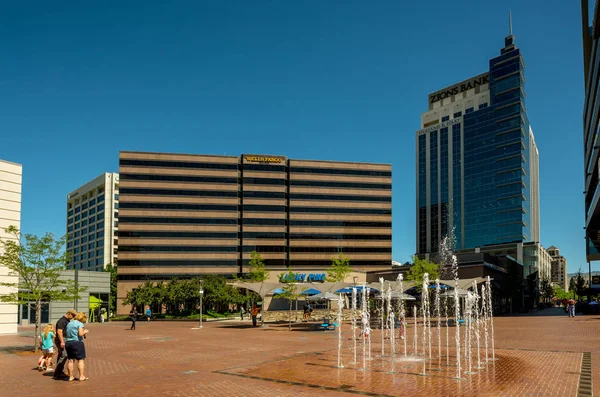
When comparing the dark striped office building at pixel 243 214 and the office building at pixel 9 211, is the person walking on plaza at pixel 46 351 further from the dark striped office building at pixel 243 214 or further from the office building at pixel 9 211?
the dark striped office building at pixel 243 214

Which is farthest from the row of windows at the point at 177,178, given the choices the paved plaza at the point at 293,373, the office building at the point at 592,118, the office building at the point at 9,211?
the paved plaza at the point at 293,373

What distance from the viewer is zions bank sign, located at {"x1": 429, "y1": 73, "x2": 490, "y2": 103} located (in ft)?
460

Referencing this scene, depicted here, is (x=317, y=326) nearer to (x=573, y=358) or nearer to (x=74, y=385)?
(x=573, y=358)

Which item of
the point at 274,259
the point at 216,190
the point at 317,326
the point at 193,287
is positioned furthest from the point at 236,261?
the point at 317,326

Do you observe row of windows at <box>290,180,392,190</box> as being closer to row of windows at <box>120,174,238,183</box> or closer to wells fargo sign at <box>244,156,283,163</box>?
wells fargo sign at <box>244,156,283,163</box>

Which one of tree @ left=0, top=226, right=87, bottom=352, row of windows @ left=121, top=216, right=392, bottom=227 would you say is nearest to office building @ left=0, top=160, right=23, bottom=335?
tree @ left=0, top=226, right=87, bottom=352

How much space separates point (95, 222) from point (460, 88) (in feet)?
335

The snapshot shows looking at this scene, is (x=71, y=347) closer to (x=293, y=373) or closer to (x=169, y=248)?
(x=293, y=373)

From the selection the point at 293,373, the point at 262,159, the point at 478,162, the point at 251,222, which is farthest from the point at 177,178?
the point at 293,373

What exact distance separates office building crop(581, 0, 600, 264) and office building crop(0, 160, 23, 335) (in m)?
40.8

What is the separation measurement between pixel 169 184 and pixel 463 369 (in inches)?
3195

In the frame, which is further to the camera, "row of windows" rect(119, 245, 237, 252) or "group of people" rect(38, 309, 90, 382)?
"row of windows" rect(119, 245, 237, 252)

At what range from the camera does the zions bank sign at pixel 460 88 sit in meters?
140

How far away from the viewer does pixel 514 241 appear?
122250 millimetres
